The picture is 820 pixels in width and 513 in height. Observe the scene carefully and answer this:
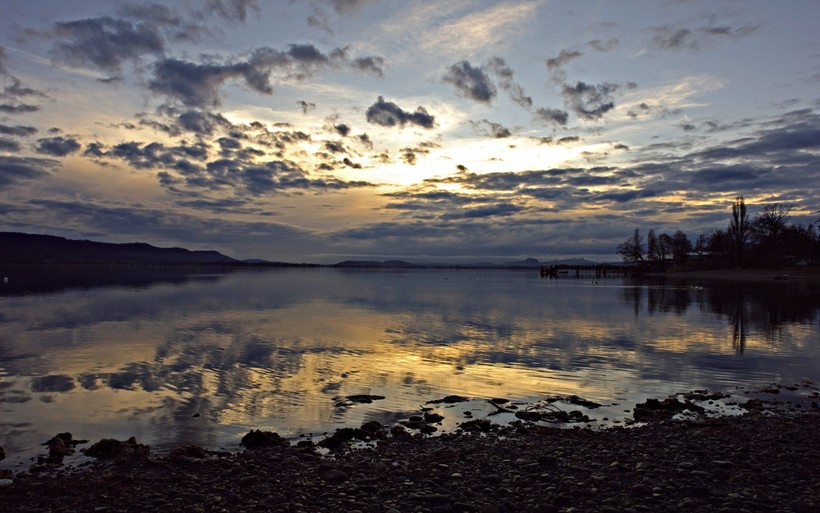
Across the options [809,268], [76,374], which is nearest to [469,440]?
[76,374]

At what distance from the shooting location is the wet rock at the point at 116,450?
34.2 feet

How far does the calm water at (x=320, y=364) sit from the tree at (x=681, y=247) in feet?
513

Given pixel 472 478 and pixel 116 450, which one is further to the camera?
pixel 116 450

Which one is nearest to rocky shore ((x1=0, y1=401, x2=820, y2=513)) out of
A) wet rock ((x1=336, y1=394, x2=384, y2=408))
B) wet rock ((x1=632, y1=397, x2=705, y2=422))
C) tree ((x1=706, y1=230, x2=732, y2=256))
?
wet rock ((x1=632, y1=397, x2=705, y2=422))

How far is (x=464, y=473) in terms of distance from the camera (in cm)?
926

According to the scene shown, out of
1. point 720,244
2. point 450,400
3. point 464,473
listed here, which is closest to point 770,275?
point 720,244

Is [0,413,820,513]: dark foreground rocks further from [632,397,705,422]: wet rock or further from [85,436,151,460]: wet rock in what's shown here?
[632,397,705,422]: wet rock

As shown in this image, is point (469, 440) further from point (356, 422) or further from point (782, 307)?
point (782, 307)

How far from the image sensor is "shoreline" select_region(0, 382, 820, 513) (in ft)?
26.1

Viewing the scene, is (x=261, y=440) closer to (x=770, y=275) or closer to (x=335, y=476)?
(x=335, y=476)

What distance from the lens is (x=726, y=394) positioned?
1652 cm

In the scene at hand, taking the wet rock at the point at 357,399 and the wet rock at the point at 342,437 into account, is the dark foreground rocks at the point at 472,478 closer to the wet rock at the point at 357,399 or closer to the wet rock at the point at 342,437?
the wet rock at the point at 342,437

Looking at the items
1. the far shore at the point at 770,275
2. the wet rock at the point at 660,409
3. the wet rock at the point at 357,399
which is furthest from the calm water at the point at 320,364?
the far shore at the point at 770,275

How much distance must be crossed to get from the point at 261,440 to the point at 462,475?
183 inches
